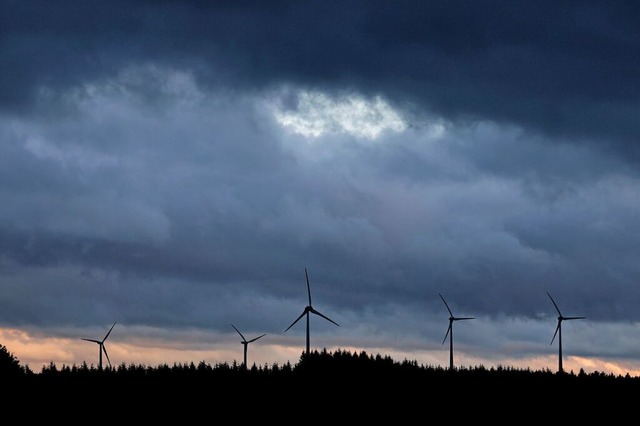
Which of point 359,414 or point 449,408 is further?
point 449,408

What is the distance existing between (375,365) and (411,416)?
766 inches

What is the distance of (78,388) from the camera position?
A: 154 metres

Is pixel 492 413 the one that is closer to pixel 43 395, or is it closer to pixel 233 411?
pixel 233 411

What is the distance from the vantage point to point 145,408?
146375 millimetres

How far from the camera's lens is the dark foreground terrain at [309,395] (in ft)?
478

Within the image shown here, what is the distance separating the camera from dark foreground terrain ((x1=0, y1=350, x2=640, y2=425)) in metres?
146

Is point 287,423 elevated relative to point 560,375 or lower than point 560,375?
lower

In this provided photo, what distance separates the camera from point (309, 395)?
508 ft

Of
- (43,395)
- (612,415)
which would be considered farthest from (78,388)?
(612,415)

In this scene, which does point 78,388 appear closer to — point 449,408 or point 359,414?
point 359,414

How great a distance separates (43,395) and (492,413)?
67.0 metres

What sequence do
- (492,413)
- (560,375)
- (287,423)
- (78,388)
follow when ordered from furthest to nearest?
(560,375) < (492,413) < (78,388) < (287,423)

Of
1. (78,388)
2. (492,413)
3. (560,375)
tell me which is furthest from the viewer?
(560,375)

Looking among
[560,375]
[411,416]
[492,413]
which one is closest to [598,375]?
[560,375]
